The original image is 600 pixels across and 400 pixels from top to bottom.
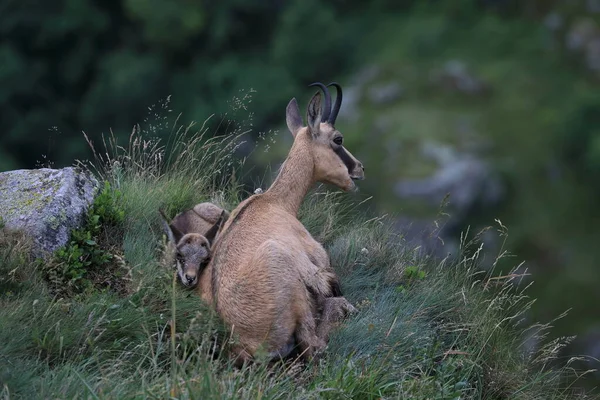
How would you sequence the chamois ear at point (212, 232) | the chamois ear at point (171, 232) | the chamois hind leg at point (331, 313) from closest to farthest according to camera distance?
the chamois hind leg at point (331, 313)
the chamois ear at point (171, 232)
the chamois ear at point (212, 232)

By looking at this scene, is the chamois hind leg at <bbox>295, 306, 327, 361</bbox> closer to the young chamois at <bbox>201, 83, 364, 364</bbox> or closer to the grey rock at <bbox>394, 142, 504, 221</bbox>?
the young chamois at <bbox>201, 83, 364, 364</bbox>

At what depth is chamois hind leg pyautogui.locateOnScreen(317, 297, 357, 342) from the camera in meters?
7.02

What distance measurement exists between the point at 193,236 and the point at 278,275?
0.98 m

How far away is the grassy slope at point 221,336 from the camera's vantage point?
225 inches

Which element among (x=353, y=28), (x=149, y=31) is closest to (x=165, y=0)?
(x=149, y=31)

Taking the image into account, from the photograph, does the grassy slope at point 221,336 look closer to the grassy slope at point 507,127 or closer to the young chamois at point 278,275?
the young chamois at point 278,275

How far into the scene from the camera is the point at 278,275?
21.7 ft

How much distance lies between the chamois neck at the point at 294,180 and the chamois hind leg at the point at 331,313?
3.50ft

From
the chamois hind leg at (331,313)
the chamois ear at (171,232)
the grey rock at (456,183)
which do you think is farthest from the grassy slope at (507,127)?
the chamois ear at (171,232)

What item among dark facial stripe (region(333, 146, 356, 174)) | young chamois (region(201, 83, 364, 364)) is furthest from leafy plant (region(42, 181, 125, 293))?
dark facial stripe (region(333, 146, 356, 174))

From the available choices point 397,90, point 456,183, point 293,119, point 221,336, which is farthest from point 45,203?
point 397,90

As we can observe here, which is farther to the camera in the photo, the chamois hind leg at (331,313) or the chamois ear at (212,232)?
the chamois ear at (212,232)

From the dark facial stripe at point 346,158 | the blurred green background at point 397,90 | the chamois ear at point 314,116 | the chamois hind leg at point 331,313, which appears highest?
the chamois ear at point 314,116

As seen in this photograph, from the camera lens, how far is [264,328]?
21.3ft
